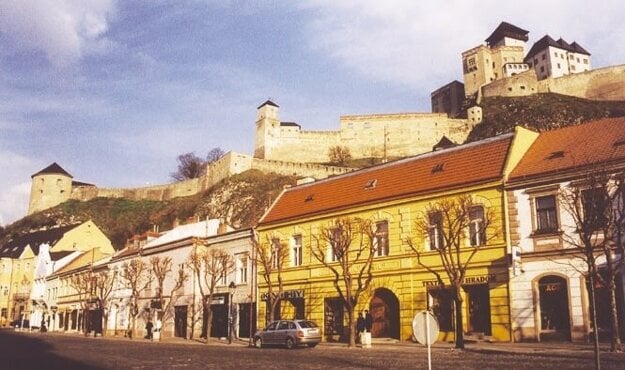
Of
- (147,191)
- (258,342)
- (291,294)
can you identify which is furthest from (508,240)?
(147,191)

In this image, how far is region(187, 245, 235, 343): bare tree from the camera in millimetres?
40438

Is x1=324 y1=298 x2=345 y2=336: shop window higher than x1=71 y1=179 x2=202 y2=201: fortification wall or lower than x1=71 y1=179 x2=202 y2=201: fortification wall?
lower

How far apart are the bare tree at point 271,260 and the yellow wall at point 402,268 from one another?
495mm

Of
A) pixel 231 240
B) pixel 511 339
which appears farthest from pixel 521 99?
pixel 511 339

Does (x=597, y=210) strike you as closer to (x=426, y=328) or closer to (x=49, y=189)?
(x=426, y=328)

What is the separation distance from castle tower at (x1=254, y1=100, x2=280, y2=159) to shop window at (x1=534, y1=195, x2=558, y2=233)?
9550 centimetres

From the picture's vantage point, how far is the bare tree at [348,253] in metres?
31.9

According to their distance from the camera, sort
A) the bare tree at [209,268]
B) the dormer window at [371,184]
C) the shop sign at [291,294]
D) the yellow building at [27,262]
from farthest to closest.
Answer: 1. the yellow building at [27,262]
2. the bare tree at [209,268]
3. the shop sign at [291,294]
4. the dormer window at [371,184]

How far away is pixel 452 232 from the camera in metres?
27.8

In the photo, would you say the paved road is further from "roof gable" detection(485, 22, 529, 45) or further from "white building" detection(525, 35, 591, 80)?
"roof gable" detection(485, 22, 529, 45)

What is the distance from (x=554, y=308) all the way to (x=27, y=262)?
7991cm

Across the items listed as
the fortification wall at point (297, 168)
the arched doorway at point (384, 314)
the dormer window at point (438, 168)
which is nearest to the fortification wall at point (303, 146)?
the fortification wall at point (297, 168)

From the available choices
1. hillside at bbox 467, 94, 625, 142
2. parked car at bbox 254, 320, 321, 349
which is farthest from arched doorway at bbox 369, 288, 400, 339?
hillside at bbox 467, 94, 625, 142

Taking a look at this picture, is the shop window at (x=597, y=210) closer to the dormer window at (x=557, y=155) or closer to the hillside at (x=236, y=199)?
the dormer window at (x=557, y=155)
